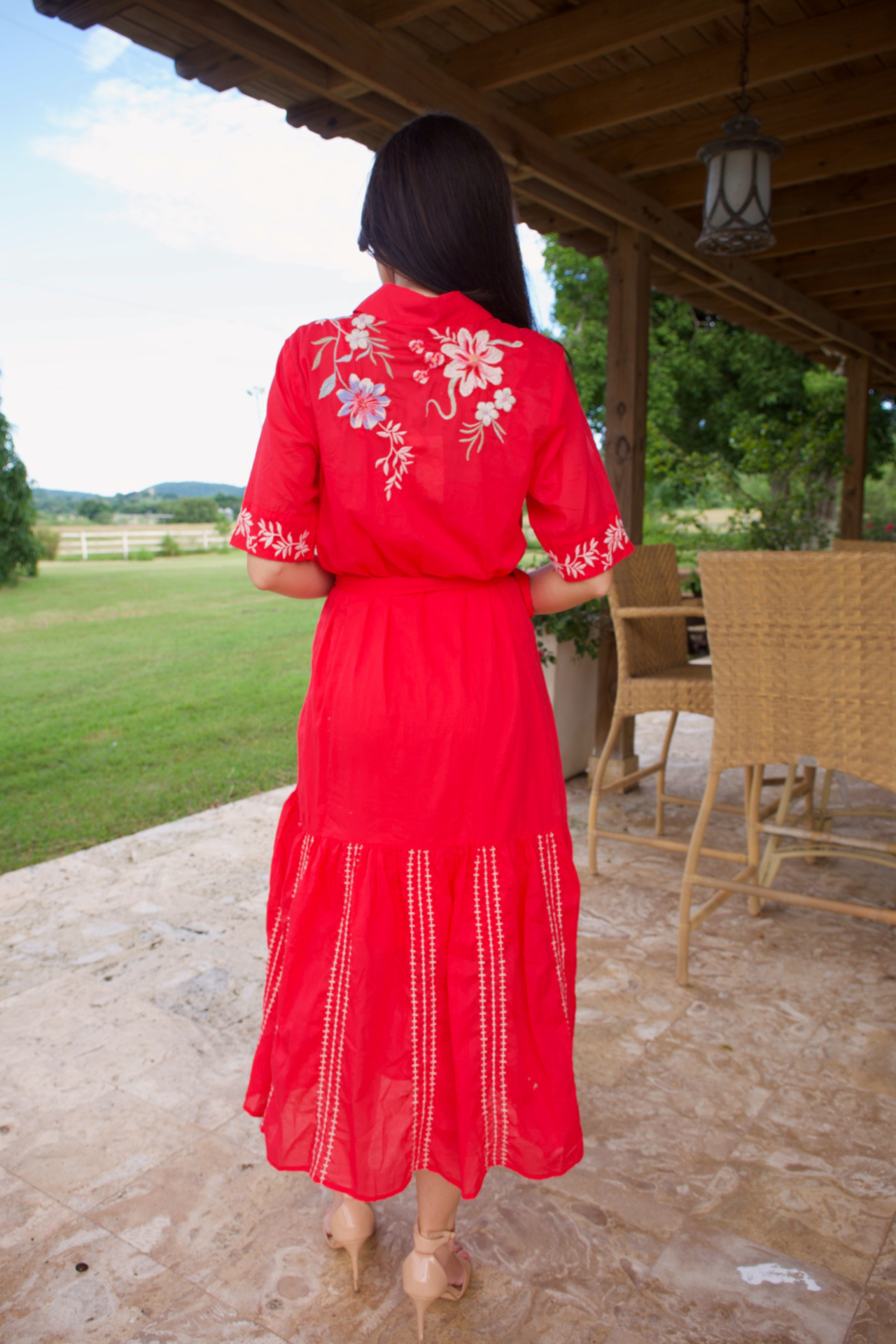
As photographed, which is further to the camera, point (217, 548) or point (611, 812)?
point (217, 548)

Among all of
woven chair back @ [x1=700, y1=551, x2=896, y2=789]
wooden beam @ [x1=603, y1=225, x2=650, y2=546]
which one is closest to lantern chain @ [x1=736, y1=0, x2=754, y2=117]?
wooden beam @ [x1=603, y1=225, x2=650, y2=546]

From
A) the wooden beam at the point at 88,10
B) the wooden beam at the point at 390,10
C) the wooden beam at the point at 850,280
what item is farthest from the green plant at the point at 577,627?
the wooden beam at the point at 850,280

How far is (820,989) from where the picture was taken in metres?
2.11

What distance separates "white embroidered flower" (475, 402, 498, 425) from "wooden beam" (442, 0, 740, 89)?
2142mm

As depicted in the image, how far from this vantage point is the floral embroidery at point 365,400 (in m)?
1.04

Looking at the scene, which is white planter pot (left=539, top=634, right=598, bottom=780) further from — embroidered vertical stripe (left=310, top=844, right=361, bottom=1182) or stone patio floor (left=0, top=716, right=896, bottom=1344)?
embroidered vertical stripe (left=310, top=844, right=361, bottom=1182)

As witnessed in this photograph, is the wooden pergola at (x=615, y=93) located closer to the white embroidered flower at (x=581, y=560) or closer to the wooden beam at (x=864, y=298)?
the wooden beam at (x=864, y=298)

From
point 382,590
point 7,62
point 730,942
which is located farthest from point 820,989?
point 7,62

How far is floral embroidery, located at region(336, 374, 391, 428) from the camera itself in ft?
3.43

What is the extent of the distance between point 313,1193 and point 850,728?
141 centimetres

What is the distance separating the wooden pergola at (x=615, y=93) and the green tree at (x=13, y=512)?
1909 millimetres

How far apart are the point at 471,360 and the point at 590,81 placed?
2.59 m

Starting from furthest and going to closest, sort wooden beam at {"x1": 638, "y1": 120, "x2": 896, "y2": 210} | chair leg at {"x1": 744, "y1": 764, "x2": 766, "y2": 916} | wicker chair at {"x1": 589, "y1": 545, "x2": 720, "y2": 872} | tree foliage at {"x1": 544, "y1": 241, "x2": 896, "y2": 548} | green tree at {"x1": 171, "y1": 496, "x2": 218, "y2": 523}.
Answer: tree foliage at {"x1": 544, "y1": 241, "x2": 896, "y2": 548} → green tree at {"x1": 171, "y1": 496, "x2": 218, "y2": 523} → wooden beam at {"x1": 638, "y1": 120, "x2": 896, "y2": 210} → wicker chair at {"x1": 589, "y1": 545, "x2": 720, "y2": 872} → chair leg at {"x1": 744, "y1": 764, "x2": 766, "y2": 916}

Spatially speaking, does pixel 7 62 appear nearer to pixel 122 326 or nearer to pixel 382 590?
pixel 122 326
